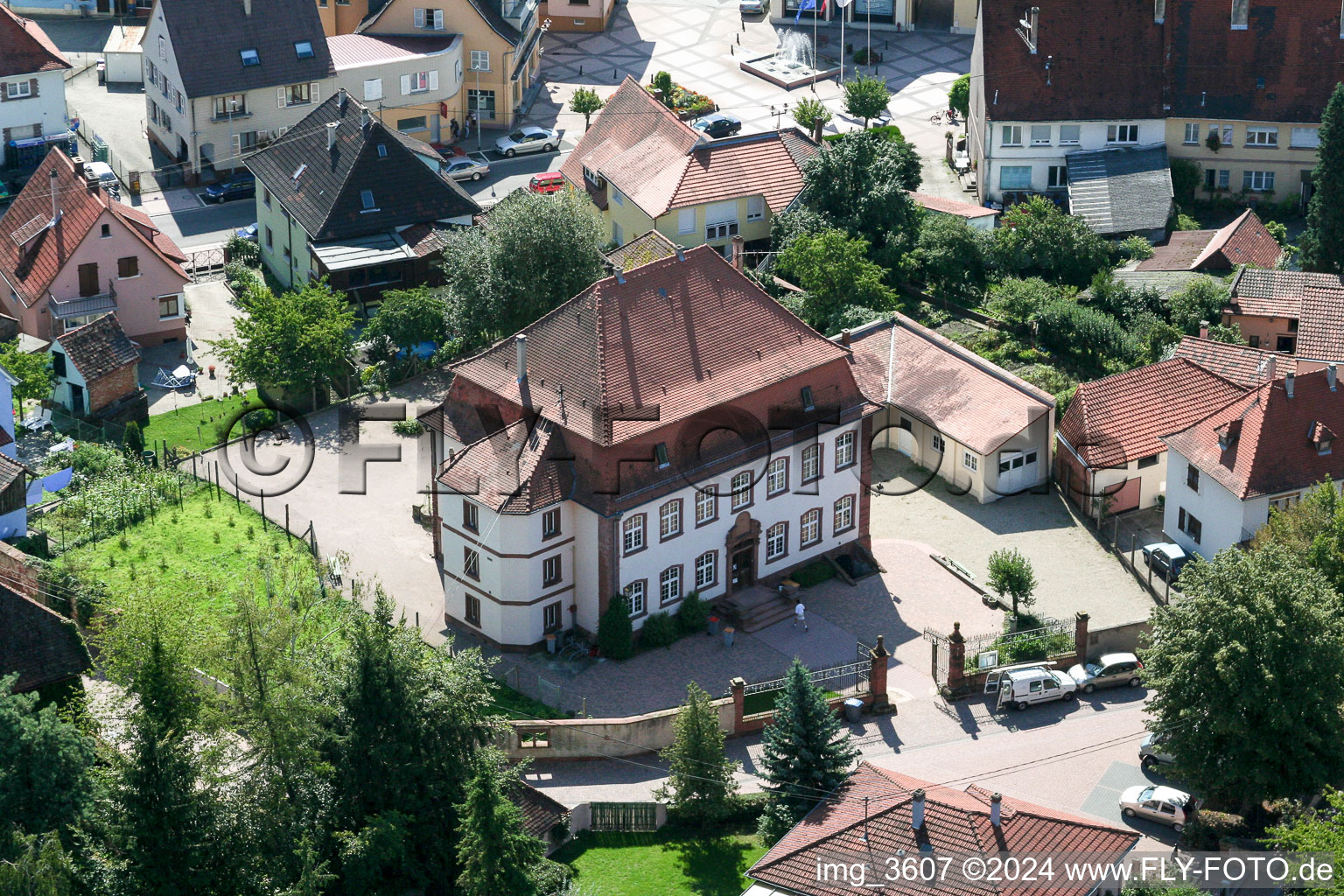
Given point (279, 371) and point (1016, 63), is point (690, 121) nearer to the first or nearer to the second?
point (1016, 63)

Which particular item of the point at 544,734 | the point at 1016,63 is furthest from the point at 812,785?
the point at 1016,63

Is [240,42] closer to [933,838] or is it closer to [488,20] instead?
[488,20]

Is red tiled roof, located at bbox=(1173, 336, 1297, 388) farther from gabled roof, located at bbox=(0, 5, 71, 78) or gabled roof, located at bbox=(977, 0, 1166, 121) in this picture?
gabled roof, located at bbox=(0, 5, 71, 78)

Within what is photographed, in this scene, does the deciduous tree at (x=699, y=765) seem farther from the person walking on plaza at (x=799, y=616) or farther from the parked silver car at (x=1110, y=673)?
the parked silver car at (x=1110, y=673)

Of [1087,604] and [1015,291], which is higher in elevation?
[1015,291]

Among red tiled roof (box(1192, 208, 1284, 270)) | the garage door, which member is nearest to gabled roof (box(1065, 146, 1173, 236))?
red tiled roof (box(1192, 208, 1284, 270))

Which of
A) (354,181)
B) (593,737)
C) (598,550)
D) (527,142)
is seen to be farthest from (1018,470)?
(527,142)
